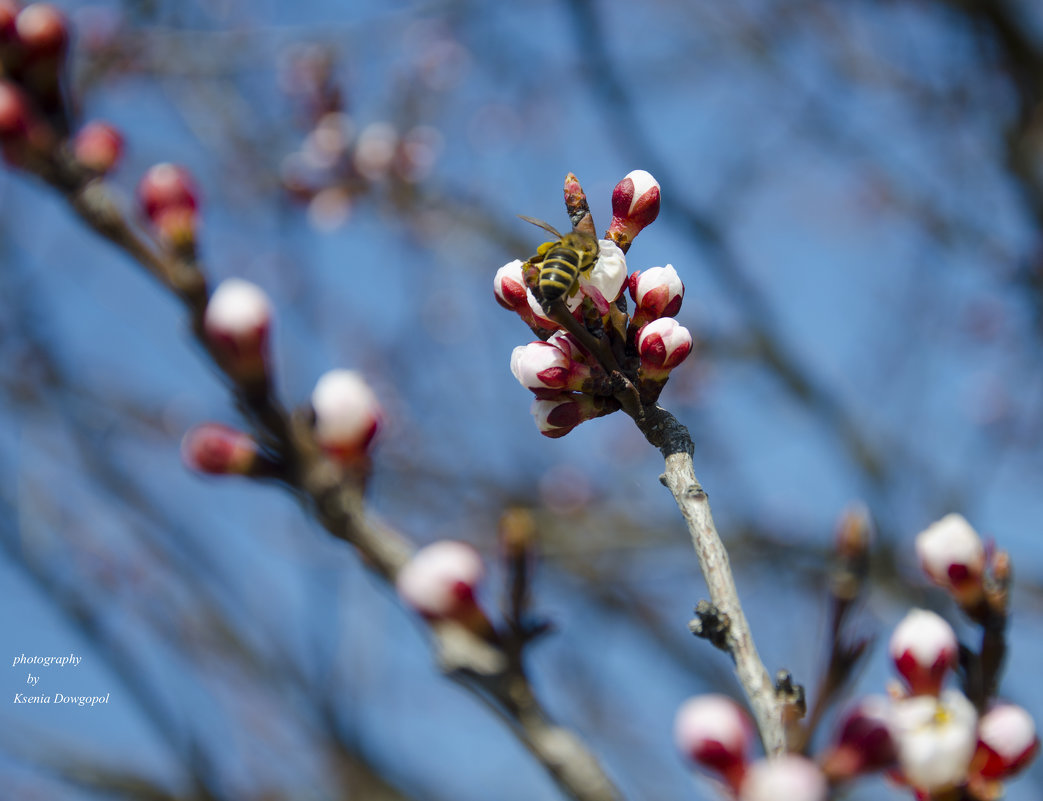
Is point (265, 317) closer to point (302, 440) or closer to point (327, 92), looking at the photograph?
point (302, 440)

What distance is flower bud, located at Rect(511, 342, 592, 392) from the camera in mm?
1080

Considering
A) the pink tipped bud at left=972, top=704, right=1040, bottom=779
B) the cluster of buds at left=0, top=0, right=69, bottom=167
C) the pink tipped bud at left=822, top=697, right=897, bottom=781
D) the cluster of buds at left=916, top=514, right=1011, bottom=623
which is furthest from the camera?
the cluster of buds at left=0, top=0, right=69, bottom=167

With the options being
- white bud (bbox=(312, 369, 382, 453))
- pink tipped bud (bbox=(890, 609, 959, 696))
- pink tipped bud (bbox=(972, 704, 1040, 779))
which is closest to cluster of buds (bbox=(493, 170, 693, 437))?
white bud (bbox=(312, 369, 382, 453))

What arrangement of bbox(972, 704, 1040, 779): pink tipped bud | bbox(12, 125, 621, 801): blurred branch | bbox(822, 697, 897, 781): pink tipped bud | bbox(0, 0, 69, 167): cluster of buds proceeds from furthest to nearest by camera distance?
1. bbox(0, 0, 69, 167): cluster of buds
2. bbox(972, 704, 1040, 779): pink tipped bud
3. bbox(822, 697, 897, 781): pink tipped bud
4. bbox(12, 125, 621, 801): blurred branch

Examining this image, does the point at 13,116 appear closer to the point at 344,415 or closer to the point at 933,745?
the point at 344,415

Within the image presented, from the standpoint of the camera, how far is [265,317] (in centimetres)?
84

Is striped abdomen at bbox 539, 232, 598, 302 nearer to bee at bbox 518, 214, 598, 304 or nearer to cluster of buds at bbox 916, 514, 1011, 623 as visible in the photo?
bee at bbox 518, 214, 598, 304

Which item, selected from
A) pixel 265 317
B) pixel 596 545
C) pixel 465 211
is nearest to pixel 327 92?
pixel 465 211

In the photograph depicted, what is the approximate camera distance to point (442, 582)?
2.39 ft

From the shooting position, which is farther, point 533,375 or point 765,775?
point 533,375

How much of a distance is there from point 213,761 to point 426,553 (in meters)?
2.81

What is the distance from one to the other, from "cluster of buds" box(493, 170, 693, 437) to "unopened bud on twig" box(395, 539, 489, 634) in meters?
0.35

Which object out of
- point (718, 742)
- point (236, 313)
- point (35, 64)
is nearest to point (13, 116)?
point (35, 64)

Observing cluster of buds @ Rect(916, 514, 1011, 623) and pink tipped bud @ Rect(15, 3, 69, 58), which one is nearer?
cluster of buds @ Rect(916, 514, 1011, 623)
